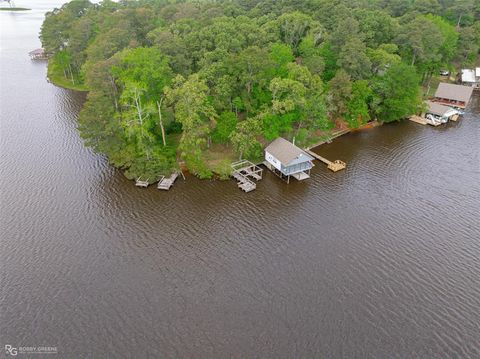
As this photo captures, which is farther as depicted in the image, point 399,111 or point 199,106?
point 399,111

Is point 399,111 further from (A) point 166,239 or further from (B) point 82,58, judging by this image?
(B) point 82,58

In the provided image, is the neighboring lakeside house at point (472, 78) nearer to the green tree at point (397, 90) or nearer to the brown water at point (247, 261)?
the green tree at point (397, 90)

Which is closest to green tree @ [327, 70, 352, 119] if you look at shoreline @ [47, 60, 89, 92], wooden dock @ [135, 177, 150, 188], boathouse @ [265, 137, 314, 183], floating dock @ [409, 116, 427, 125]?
boathouse @ [265, 137, 314, 183]

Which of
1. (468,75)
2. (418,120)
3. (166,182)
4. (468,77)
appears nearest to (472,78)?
Result: (468,77)

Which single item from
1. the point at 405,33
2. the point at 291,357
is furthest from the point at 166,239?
the point at 405,33

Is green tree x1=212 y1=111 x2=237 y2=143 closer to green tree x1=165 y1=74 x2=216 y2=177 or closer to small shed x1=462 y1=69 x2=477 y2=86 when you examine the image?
green tree x1=165 y1=74 x2=216 y2=177
